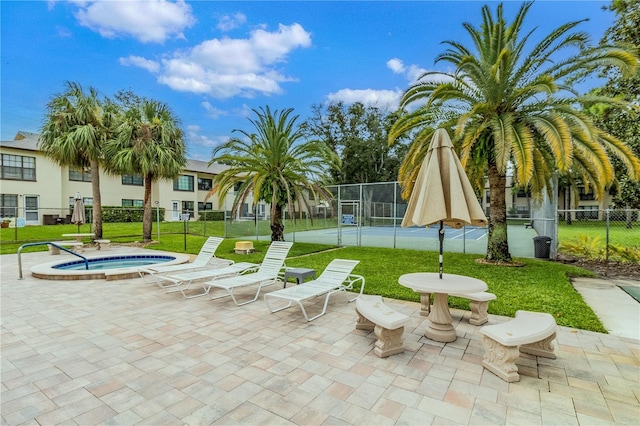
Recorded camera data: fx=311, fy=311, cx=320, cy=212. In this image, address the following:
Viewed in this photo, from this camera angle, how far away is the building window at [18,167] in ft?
75.1

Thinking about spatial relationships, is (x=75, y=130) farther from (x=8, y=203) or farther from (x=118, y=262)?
(x=8, y=203)

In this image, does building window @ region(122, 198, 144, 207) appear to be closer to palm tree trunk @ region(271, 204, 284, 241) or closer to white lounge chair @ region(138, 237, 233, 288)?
palm tree trunk @ region(271, 204, 284, 241)

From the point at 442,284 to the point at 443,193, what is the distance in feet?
3.88

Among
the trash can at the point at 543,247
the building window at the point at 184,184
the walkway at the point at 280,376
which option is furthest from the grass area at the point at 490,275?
the building window at the point at 184,184

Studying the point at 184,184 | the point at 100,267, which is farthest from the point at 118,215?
the point at 100,267

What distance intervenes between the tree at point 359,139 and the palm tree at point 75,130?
2157 cm

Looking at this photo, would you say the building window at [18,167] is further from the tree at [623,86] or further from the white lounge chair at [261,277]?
the tree at [623,86]

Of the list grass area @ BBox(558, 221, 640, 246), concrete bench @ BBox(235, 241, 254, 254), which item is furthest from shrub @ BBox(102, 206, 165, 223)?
grass area @ BBox(558, 221, 640, 246)

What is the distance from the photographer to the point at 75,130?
13930mm

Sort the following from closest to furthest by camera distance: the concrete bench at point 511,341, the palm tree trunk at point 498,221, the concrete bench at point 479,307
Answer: the concrete bench at point 511,341 → the concrete bench at point 479,307 → the palm tree trunk at point 498,221

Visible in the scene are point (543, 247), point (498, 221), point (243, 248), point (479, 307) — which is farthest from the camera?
point (243, 248)

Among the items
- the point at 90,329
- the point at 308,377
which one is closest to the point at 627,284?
the point at 308,377

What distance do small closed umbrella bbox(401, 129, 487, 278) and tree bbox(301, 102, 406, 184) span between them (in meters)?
30.4

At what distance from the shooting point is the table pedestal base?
4.10m
